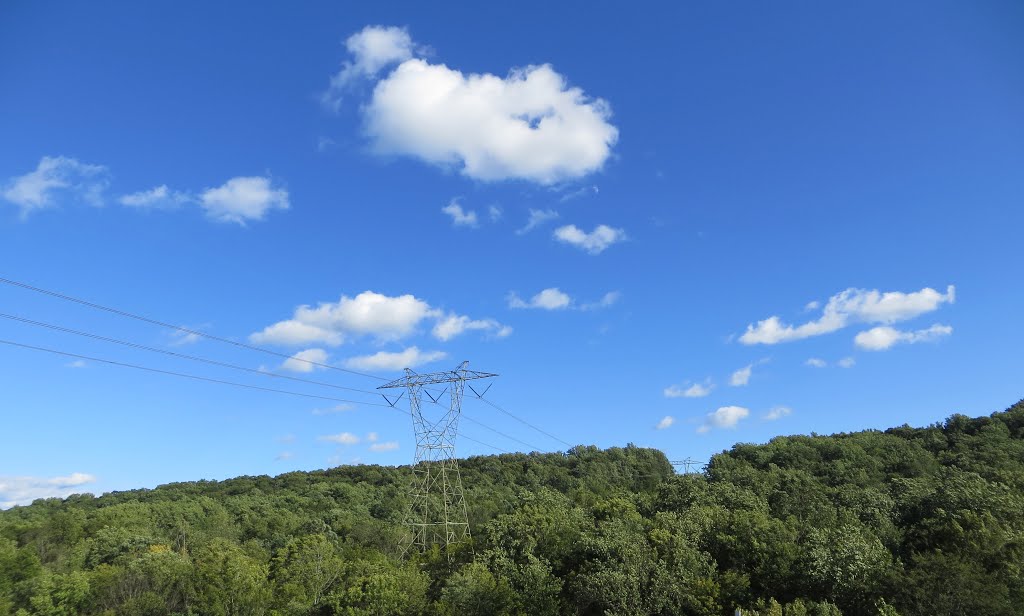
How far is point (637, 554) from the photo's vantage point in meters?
49.9

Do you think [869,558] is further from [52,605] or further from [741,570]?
[52,605]

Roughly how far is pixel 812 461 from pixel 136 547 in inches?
4853

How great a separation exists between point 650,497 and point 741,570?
3312 centimetres

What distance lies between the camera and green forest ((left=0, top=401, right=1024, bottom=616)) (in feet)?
145

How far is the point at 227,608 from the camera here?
65.1 metres

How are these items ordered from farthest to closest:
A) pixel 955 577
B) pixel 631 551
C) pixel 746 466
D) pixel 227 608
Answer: pixel 746 466
pixel 227 608
pixel 631 551
pixel 955 577

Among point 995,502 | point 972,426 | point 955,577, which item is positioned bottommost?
point 955,577

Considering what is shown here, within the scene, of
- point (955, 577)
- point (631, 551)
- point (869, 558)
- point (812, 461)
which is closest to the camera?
point (955, 577)

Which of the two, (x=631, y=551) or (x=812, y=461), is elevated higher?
(x=812, y=461)

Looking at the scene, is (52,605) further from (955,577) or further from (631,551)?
(955,577)

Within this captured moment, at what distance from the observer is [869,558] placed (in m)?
44.5

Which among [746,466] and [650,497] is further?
[746,466]

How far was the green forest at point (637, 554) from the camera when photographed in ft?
145

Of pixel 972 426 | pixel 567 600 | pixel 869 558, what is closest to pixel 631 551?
pixel 567 600
